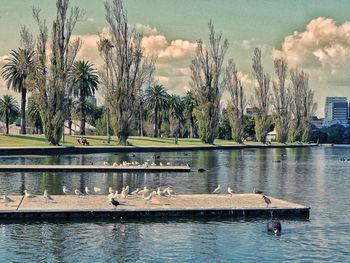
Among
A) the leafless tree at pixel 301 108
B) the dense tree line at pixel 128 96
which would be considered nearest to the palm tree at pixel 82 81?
the dense tree line at pixel 128 96

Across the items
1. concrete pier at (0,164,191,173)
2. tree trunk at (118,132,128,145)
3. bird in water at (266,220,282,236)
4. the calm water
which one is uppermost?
tree trunk at (118,132,128,145)

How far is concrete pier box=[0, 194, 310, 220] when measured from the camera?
96.9ft

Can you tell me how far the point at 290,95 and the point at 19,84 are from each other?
274ft

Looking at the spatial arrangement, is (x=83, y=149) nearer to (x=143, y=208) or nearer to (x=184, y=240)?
(x=143, y=208)

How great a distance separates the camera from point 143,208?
30.5m

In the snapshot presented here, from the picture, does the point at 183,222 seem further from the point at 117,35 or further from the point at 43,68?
the point at 117,35

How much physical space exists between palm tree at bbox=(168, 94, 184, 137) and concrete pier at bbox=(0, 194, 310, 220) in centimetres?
11382

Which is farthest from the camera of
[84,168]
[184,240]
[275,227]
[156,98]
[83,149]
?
[156,98]

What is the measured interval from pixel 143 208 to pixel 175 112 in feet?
402

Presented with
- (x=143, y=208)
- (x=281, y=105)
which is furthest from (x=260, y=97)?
(x=143, y=208)

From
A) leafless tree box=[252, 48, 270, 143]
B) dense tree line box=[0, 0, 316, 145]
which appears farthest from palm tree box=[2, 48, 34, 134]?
leafless tree box=[252, 48, 270, 143]

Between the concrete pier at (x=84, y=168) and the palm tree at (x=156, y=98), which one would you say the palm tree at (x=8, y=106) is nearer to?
the palm tree at (x=156, y=98)

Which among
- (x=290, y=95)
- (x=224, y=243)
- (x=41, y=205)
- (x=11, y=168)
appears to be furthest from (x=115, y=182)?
(x=290, y=95)

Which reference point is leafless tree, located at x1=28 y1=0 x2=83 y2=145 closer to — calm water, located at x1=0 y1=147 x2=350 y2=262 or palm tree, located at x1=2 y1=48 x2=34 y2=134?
palm tree, located at x1=2 y1=48 x2=34 y2=134
